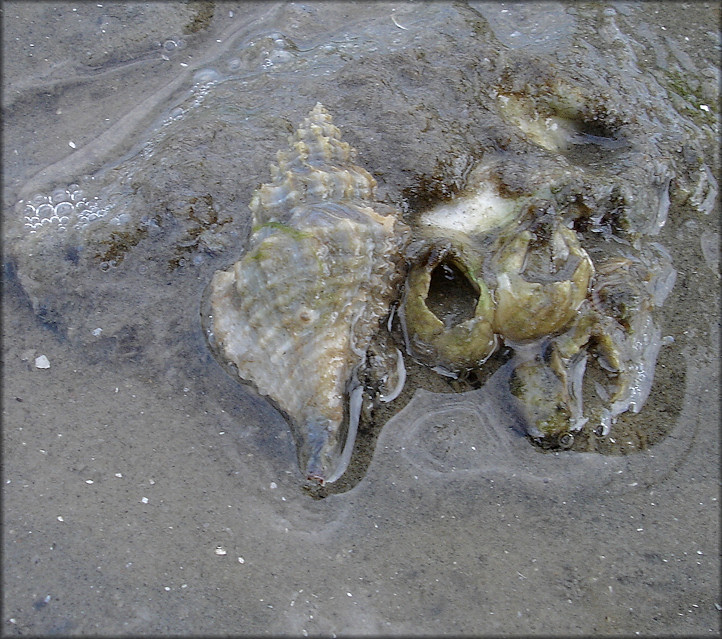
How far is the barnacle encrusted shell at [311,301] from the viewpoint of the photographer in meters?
2.50

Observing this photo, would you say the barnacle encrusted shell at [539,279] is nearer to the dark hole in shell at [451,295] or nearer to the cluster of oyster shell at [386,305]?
the cluster of oyster shell at [386,305]

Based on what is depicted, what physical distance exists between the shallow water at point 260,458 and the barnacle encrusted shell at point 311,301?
19cm

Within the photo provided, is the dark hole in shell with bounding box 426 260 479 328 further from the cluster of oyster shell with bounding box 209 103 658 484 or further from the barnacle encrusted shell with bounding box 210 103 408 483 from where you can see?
the barnacle encrusted shell with bounding box 210 103 408 483

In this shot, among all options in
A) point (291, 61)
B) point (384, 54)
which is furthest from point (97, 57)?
point (384, 54)

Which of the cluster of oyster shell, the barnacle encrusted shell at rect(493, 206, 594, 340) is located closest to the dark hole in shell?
the cluster of oyster shell

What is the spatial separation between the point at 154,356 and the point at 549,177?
2.17 m

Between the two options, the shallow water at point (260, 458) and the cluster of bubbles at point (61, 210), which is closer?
the shallow water at point (260, 458)

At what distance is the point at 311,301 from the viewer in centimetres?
251

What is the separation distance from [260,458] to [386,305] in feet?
2.88

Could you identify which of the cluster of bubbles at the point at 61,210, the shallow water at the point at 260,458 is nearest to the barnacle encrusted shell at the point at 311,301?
the shallow water at the point at 260,458

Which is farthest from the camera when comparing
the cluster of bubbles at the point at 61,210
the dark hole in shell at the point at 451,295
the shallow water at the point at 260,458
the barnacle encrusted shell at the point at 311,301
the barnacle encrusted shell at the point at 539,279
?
the cluster of bubbles at the point at 61,210

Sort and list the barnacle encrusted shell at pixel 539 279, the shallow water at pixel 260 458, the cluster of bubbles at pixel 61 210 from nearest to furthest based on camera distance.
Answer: the shallow water at pixel 260 458, the barnacle encrusted shell at pixel 539 279, the cluster of bubbles at pixel 61 210

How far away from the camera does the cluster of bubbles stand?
317cm

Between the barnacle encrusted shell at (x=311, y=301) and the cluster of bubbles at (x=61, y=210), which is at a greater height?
the barnacle encrusted shell at (x=311, y=301)
